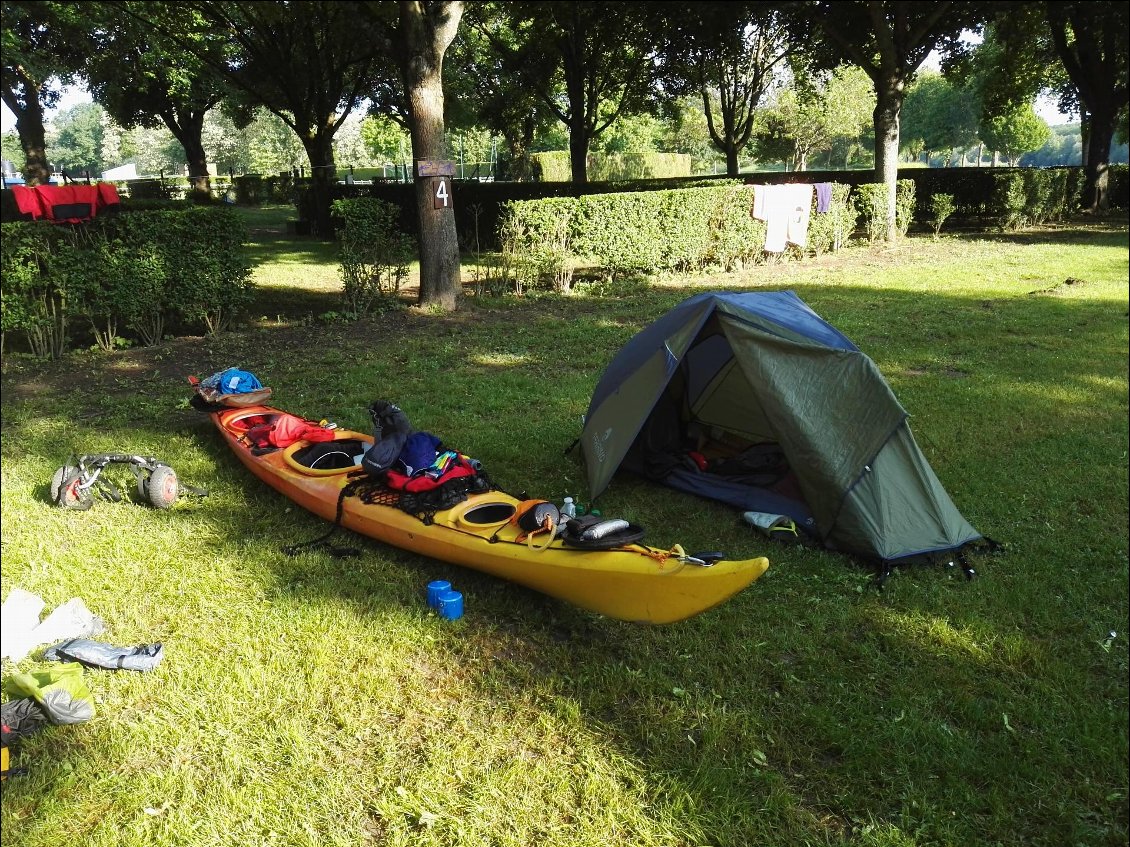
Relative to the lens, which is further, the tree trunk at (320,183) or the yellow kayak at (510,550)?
the tree trunk at (320,183)

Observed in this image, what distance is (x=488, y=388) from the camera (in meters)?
6.80

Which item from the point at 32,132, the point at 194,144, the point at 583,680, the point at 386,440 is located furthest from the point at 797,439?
the point at 194,144

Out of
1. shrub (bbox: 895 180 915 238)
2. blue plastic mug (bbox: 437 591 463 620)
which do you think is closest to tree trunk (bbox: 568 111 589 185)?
shrub (bbox: 895 180 915 238)

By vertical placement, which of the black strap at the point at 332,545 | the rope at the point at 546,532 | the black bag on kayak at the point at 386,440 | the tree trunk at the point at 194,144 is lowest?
the black strap at the point at 332,545

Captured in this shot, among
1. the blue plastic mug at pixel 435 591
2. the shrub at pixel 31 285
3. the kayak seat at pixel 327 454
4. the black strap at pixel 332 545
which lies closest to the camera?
the blue plastic mug at pixel 435 591

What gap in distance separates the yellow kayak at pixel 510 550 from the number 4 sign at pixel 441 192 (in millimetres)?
5847

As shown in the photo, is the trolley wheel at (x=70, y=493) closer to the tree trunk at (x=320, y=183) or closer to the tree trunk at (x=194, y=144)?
the tree trunk at (x=320, y=183)

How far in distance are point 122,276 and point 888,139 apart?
47.3 feet

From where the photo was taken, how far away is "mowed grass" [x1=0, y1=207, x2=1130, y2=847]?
249cm

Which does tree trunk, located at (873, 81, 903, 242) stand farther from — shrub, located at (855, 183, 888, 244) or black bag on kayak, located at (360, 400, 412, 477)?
black bag on kayak, located at (360, 400, 412, 477)

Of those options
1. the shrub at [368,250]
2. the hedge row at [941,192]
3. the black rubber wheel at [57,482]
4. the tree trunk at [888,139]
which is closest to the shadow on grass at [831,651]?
the black rubber wheel at [57,482]

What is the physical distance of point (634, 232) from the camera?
11.9 meters

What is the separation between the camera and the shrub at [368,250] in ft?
31.5

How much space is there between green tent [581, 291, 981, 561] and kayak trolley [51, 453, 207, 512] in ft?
8.28
